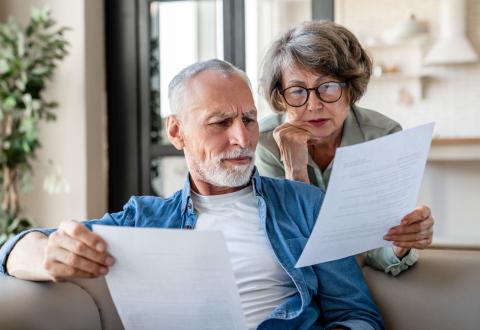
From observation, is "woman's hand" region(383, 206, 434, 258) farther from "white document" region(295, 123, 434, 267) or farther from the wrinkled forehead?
the wrinkled forehead

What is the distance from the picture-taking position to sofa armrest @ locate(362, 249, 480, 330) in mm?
1485

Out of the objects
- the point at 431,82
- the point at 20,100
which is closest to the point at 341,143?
the point at 20,100

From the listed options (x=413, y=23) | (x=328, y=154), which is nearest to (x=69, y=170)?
(x=328, y=154)

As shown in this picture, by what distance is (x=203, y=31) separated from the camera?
3941 millimetres

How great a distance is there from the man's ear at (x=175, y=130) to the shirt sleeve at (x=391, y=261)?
561 mm

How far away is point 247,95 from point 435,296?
25.2 inches

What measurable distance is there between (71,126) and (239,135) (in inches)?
99.1

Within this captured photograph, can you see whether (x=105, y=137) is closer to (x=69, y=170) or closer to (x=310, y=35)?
(x=69, y=170)

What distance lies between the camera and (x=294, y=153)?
6.07ft

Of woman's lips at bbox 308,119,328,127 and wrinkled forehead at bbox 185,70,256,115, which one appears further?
woman's lips at bbox 308,119,328,127

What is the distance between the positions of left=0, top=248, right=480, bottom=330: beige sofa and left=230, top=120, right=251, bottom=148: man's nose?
457mm

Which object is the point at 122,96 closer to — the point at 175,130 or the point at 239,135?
the point at 175,130

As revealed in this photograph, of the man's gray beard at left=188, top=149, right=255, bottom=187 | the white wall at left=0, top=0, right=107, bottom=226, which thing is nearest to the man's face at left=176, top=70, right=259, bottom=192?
the man's gray beard at left=188, top=149, right=255, bottom=187

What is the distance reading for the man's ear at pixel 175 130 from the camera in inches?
65.2
